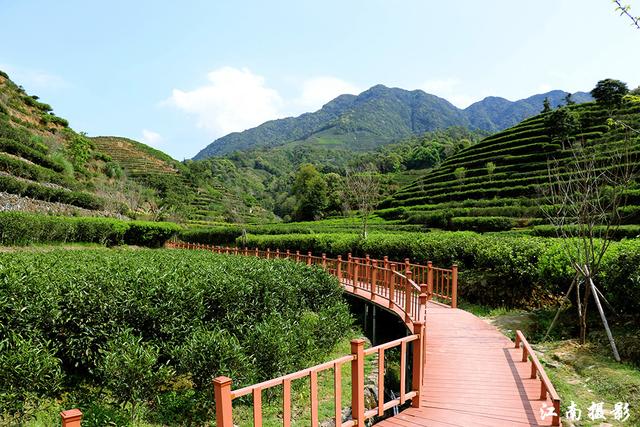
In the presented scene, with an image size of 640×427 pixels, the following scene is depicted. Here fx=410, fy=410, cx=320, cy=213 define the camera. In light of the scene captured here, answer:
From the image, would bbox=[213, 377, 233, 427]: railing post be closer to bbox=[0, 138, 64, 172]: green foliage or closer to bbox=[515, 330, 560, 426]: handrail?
bbox=[515, 330, 560, 426]: handrail

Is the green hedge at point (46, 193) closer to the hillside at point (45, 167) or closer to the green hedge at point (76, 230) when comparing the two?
the hillside at point (45, 167)

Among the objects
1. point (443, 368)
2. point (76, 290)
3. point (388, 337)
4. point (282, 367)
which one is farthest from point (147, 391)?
point (388, 337)

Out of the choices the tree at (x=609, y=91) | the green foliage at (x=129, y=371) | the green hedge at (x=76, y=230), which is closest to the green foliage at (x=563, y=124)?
the tree at (x=609, y=91)

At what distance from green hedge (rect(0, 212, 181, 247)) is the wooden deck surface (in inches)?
681

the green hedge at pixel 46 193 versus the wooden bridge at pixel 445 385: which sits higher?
the green hedge at pixel 46 193

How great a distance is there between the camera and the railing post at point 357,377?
400 cm

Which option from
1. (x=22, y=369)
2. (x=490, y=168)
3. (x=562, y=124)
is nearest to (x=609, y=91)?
(x=562, y=124)

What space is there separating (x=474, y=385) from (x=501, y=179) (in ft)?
134

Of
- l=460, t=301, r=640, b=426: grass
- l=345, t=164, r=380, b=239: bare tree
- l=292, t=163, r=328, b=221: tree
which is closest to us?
l=460, t=301, r=640, b=426: grass

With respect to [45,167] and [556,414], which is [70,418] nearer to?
[556,414]

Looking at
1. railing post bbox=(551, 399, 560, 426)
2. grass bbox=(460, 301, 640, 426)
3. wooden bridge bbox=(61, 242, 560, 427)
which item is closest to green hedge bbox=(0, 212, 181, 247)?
wooden bridge bbox=(61, 242, 560, 427)

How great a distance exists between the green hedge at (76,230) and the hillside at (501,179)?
21802 mm

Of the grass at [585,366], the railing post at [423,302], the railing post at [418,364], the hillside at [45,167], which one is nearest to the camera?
the railing post at [418,364]

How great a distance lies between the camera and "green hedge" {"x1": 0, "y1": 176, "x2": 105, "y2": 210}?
27.7 metres
